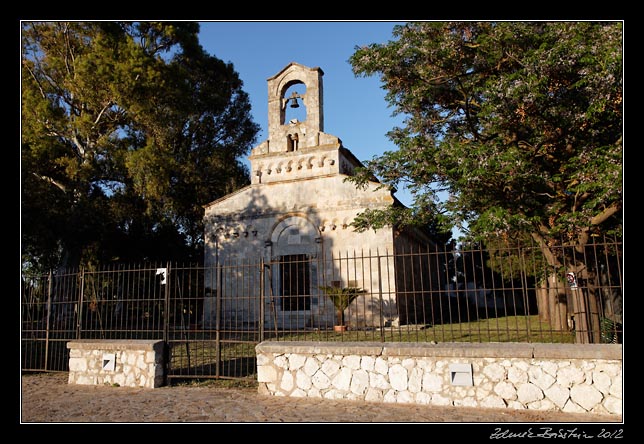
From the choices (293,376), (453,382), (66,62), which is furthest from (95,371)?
(66,62)

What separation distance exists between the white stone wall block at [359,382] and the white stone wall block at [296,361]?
0.76 m

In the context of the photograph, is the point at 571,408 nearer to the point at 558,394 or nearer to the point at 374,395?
the point at 558,394

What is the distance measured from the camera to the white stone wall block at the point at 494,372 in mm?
5647

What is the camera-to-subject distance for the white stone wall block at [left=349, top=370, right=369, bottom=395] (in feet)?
20.5

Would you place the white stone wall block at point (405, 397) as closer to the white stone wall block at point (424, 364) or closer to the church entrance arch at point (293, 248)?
the white stone wall block at point (424, 364)

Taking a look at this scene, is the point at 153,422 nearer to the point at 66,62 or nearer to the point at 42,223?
the point at 42,223

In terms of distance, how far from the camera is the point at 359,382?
6270 mm

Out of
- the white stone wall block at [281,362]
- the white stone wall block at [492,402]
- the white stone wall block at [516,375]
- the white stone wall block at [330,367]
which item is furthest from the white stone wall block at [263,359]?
the white stone wall block at [516,375]

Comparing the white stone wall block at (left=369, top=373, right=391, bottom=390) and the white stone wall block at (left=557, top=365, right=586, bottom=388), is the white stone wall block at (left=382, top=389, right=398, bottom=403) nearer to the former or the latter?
the white stone wall block at (left=369, top=373, right=391, bottom=390)

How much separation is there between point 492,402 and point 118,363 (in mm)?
5932

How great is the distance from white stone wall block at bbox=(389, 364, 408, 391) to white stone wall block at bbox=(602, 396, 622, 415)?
224 centimetres

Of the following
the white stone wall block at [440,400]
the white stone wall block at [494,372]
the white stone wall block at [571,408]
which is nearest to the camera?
the white stone wall block at [571,408]

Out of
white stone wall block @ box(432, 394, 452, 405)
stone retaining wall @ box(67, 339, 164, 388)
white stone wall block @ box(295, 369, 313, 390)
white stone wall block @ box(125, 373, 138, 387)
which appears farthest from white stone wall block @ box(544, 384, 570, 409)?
white stone wall block @ box(125, 373, 138, 387)

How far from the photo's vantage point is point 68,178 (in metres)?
19.6
